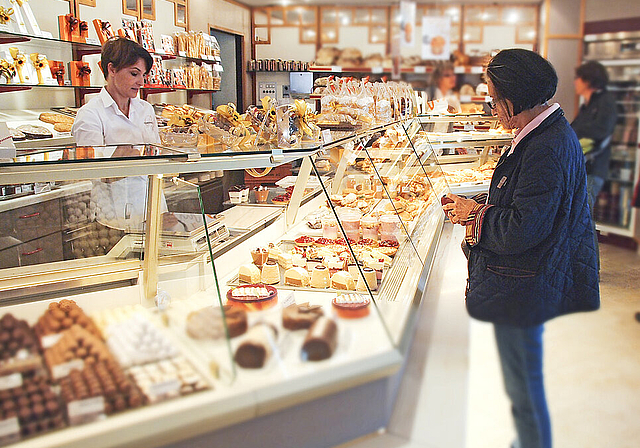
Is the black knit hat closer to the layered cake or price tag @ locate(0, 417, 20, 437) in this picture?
the layered cake

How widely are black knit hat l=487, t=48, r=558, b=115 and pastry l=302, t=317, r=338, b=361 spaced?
785 mm

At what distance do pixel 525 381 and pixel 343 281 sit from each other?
119 cm

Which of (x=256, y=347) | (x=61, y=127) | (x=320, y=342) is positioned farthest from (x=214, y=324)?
(x=61, y=127)

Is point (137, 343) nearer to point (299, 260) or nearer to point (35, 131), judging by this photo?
point (299, 260)

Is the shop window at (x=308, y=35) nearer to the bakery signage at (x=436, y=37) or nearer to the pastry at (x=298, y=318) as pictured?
the bakery signage at (x=436, y=37)

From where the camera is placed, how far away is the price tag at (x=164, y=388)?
910mm

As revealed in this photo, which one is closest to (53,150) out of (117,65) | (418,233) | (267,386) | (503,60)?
(267,386)

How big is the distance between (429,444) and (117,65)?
6.57 feet

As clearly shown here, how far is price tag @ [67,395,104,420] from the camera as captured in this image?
852 mm

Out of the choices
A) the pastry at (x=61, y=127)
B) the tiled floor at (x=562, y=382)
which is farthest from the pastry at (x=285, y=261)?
the pastry at (x=61, y=127)

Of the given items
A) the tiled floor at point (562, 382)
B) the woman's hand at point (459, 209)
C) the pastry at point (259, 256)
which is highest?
the woman's hand at point (459, 209)

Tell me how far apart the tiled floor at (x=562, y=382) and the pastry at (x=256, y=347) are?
441 millimetres

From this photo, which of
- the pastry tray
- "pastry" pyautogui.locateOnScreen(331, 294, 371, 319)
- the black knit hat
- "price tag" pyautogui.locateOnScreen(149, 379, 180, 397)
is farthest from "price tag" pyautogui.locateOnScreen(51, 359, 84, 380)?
the black knit hat

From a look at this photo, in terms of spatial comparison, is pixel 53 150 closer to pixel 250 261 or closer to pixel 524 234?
pixel 250 261
